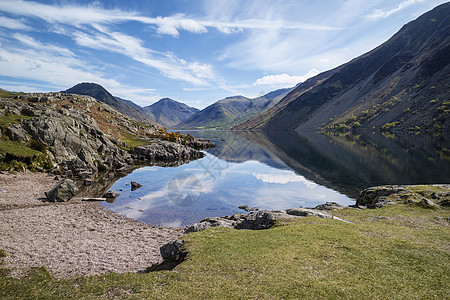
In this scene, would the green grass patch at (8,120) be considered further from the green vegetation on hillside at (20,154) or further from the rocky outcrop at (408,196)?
the rocky outcrop at (408,196)

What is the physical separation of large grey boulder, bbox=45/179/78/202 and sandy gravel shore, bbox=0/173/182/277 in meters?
1.67

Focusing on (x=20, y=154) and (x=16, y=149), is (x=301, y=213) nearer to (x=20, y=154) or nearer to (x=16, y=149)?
(x=20, y=154)

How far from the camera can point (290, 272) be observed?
572 inches

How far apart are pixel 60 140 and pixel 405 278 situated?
267ft

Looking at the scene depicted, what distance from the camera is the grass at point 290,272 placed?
12.8m

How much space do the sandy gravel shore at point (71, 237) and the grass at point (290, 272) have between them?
4379 mm

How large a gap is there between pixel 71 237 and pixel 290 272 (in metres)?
25.2

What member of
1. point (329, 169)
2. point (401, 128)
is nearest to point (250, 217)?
point (329, 169)

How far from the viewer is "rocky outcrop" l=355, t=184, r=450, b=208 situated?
31.9m

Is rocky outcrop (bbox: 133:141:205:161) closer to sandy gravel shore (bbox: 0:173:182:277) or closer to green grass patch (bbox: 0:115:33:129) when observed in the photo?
green grass patch (bbox: 0:115:33:129)

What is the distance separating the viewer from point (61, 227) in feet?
→ 97.7

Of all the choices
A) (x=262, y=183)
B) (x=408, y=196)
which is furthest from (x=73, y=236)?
(x=262, y=183)

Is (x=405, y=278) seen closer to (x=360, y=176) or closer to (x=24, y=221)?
(x=24, y=221)

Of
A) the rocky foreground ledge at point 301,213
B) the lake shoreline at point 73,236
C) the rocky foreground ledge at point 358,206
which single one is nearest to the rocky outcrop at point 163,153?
the lake shoreline at point 73,236
